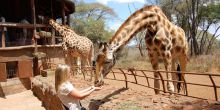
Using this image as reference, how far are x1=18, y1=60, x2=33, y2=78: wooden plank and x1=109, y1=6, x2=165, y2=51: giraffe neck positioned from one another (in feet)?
32.8

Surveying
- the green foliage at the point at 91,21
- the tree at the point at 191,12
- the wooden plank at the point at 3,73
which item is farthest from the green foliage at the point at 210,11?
the wooden plank at the point at 3,73

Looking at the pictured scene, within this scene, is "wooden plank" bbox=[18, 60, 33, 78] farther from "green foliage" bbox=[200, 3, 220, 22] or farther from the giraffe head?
"green foliage" bbox=[200, 3, 220, 22]

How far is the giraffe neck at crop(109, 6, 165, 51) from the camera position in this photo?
22.7 ft

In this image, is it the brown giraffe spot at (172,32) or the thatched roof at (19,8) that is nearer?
the brown giraffe spot at (172,32)

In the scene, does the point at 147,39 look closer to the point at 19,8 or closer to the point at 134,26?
the point at 134,26

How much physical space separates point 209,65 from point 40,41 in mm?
9984

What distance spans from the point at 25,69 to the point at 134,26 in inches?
404

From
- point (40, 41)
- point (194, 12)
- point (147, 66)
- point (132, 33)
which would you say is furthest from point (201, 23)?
point (132, 33)

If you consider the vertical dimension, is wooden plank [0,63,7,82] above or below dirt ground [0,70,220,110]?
above

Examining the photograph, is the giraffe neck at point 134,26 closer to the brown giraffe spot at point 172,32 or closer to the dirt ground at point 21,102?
the brown giraffe spot at point 172,32

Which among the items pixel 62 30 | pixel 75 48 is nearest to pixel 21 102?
pixel 75 48

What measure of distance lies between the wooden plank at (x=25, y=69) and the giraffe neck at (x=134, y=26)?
10.0 meters

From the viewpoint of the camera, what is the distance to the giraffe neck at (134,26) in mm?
6914

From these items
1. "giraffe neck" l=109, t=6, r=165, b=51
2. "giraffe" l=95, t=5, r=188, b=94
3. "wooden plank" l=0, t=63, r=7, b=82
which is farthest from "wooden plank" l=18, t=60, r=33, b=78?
"giraffe neck" l=109, t=6, r=165, b=51
